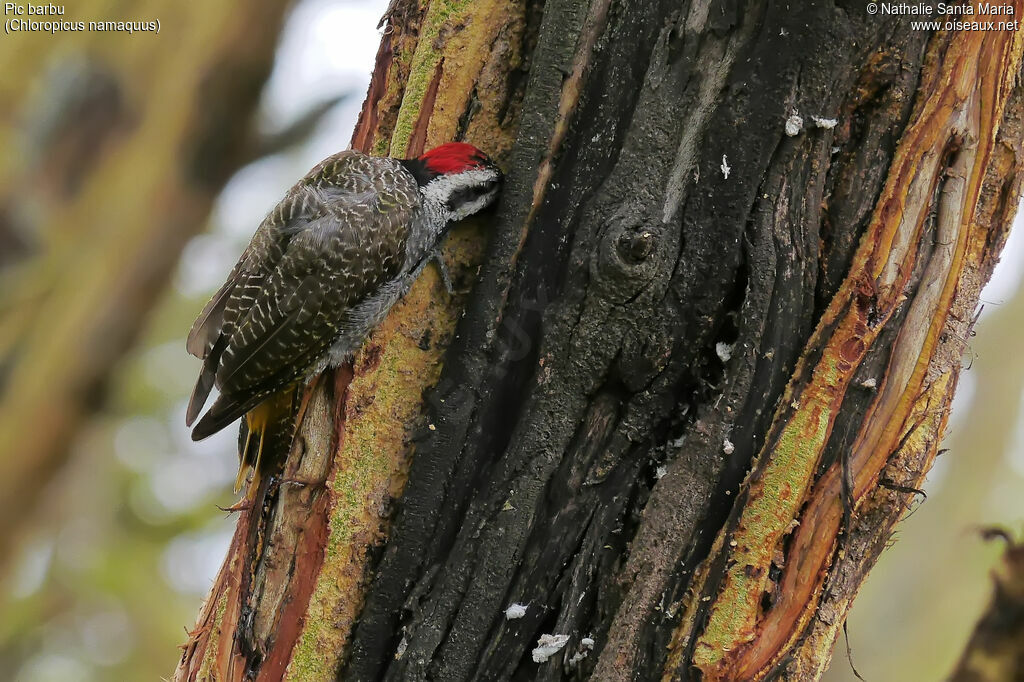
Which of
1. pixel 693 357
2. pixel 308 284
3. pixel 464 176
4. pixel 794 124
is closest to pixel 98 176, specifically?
pixel 308 284

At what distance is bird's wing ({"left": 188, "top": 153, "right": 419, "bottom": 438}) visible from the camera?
2801mm

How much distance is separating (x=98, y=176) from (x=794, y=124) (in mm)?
5109

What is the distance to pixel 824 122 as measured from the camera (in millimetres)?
1929

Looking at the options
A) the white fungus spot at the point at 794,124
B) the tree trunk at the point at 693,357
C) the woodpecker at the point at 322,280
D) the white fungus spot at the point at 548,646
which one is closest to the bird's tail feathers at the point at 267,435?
the woodpecker at the point at 322,280

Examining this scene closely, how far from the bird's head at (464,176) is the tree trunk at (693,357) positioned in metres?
0.26

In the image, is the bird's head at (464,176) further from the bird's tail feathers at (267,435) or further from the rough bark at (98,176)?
the rough bark at (98,176)

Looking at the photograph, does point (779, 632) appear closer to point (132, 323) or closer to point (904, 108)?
point (904, 108)

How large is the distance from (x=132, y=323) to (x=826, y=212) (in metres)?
4.89

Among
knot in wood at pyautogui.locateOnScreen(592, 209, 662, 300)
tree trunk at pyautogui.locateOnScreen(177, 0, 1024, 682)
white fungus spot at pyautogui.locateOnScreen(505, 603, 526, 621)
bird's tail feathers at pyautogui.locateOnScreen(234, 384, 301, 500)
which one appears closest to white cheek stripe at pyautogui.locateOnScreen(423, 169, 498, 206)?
Result: tree trunk at pyautogui.locateOnScreen(177, 0, 1024, 682)

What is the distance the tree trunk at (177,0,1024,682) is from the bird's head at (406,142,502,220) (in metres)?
0.26

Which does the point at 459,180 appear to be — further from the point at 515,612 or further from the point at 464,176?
the point at 515,612

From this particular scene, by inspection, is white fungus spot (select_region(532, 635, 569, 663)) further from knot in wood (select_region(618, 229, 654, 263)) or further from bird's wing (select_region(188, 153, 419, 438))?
bird's wing (select_region(188, 153, 419, 438))

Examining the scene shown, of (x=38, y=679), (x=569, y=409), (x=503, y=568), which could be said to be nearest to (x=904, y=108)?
(x=569, y=409)

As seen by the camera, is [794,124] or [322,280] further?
[322,280]
